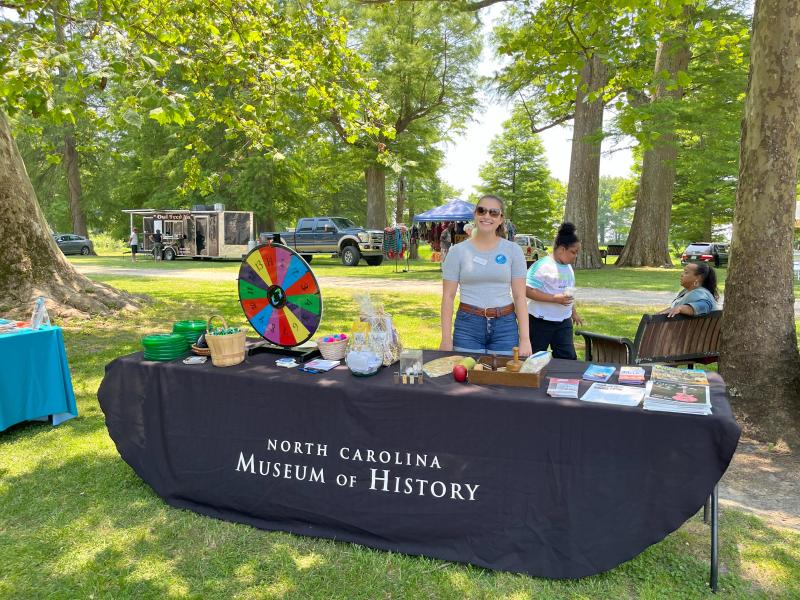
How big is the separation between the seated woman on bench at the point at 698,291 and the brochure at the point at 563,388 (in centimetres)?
238

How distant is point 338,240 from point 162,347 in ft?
63.8

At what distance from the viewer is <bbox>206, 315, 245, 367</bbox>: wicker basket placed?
10.3ft

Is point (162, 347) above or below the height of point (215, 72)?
below

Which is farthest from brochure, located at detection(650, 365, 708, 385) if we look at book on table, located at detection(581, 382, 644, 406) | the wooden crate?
the wooden crate

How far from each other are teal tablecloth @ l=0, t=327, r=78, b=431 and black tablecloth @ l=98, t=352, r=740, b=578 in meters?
1.47

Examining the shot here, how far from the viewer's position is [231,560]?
2.72 m

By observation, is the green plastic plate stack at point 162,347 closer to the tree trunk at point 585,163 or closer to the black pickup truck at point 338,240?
the tree trunk at point 585,163

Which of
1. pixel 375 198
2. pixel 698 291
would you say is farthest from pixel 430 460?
pixel 375 198

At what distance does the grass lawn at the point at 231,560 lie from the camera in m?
2.49

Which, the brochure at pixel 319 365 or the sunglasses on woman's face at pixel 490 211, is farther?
the sunglasses on woman's face at pixel 490 211

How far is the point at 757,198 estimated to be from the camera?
4016 mm

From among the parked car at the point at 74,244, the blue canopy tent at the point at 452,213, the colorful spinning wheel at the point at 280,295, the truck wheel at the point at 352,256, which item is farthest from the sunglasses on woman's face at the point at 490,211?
the parked car at the point at 74,244

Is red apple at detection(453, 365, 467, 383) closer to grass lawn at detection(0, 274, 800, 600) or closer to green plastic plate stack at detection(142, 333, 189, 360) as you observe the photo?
grass lawn at detection(0, 274, 800, 600)

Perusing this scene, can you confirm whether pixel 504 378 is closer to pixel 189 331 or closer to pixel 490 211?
pixel 490 211
